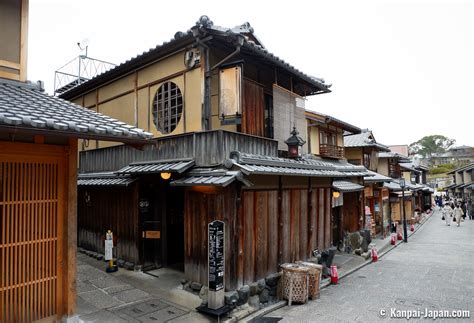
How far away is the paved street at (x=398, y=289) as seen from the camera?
10.0 m

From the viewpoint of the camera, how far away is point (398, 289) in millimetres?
12570

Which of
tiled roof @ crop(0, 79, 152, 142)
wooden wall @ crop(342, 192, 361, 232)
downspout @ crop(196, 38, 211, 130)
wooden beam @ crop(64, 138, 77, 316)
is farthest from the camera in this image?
wooden wall @ crop(342, 192, 361, 232)

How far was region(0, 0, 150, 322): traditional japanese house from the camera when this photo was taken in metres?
5.89

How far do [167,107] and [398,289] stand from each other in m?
12.2

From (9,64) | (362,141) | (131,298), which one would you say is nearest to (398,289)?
(131,298)

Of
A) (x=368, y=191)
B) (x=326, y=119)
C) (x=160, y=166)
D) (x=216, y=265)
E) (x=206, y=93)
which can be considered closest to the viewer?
(x=216, y=265)

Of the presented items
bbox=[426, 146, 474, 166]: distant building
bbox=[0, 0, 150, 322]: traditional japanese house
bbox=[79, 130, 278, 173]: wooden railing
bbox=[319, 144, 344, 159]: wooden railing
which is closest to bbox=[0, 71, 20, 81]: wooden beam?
bbox=[0, 0, 150, 322]: traditional japanese house

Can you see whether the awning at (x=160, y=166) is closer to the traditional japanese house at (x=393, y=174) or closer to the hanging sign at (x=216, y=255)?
the hanging sign at (x=216, y=255)

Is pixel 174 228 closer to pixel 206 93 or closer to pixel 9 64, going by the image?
pixel 206 93

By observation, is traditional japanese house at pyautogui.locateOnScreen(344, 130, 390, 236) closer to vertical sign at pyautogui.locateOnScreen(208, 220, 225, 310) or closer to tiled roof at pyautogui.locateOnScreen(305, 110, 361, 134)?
tiled roof at pyautogui.locateOnScreen(305, 110, 361, 134)

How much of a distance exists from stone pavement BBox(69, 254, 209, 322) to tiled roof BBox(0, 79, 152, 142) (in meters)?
4.28

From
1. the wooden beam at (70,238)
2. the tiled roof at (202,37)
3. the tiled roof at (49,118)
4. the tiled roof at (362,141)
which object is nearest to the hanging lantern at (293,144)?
the tiled roof at (202,37)

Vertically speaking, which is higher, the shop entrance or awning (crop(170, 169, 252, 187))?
awning (crop(170, 169, 252, 187))

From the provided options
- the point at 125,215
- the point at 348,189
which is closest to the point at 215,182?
the point at 125,215
